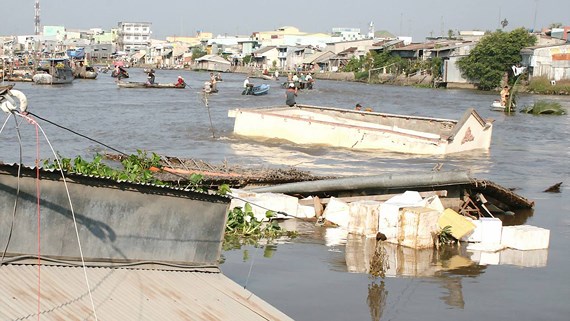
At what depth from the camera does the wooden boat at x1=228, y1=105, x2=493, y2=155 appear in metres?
19.5

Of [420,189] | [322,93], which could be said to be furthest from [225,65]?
[420,189]

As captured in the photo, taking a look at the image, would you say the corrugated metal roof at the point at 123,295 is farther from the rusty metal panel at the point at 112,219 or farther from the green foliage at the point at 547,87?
the green foliage at the point at 547,87

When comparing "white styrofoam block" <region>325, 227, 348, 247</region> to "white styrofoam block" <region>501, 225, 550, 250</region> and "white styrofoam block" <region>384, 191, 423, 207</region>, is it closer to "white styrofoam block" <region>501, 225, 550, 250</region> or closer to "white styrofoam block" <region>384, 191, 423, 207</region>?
"white styrofoam block" <region>384, 191, 423, 207</region>

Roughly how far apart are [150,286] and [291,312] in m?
2.02

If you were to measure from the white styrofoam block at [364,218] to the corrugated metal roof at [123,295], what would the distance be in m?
4.25

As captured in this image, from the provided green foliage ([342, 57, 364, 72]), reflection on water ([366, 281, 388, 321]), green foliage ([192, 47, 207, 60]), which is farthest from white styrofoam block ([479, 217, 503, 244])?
green foliage ([192, 47, 207, 60])

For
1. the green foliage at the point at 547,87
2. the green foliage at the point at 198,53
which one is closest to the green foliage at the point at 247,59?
the green foliage at the point at 198,53

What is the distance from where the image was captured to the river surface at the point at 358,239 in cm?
775

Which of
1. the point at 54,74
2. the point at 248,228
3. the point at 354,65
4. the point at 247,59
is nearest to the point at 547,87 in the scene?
the point at 354,65

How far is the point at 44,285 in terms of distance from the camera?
4.96m

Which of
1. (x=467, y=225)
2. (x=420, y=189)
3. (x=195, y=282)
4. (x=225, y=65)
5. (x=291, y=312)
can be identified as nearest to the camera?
(x=195, y=282)

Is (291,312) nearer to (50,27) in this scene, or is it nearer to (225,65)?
(225,65)

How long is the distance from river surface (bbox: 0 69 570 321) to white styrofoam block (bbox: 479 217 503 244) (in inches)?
11.9

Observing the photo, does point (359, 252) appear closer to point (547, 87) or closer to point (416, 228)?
point (416, 228)
